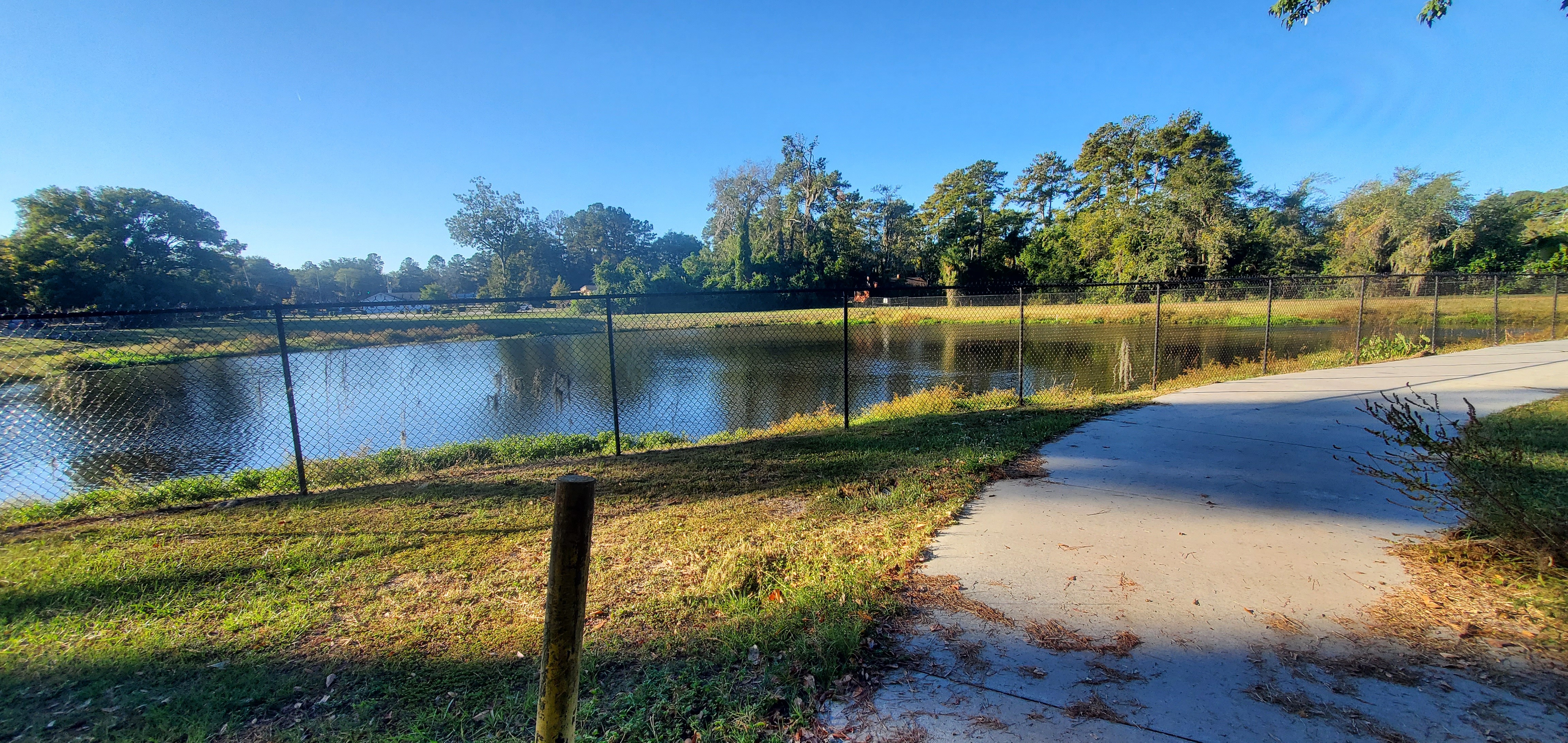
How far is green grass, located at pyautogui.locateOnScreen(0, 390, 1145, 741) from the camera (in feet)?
6.80

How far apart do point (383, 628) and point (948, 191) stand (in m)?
57.7

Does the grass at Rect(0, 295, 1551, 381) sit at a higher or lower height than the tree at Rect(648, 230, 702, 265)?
lower

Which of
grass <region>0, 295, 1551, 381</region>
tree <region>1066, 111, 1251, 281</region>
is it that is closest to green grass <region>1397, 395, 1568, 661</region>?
grass <region>0, 295, 1551, 381</region>

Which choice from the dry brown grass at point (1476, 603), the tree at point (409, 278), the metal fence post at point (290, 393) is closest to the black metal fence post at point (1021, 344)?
the dry brown grass at point (1476, 603)

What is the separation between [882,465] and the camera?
502 centimetres

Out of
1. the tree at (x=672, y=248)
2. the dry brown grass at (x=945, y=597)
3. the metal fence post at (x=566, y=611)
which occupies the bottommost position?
the dry brown grass at (x=945, y=597)

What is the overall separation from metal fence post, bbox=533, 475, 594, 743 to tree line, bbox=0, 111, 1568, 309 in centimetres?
2442

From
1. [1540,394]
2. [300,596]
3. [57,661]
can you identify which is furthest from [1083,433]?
[57,661]

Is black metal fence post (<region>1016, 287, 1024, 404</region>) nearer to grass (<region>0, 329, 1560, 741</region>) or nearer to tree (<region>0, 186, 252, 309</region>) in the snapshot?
grass (<region>0, 329, 1560, 741</region>)

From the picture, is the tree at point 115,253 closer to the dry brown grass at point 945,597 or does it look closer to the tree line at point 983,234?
the tree line at point 983,234

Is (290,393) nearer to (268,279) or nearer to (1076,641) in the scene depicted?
(1076,641)

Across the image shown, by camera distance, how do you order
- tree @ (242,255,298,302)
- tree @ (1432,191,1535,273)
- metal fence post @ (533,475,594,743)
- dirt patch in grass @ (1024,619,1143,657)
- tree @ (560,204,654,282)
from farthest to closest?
tree @ (560,204,654,282) < tree @ (242,255,298,302) < tree @ (1432,191,1535,273) < dirt patch in grass @ (1024,619,1143,657) < metal fence post @ (533,475,594,743)

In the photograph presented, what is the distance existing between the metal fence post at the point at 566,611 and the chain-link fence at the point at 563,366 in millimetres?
4366

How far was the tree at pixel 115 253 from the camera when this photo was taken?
3042 cm
